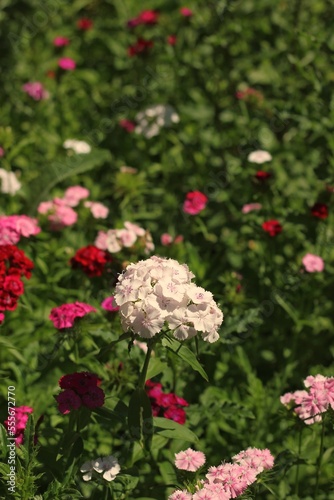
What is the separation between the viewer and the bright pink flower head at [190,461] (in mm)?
2854

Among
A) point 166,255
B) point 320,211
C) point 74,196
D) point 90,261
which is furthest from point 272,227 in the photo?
point 74,196

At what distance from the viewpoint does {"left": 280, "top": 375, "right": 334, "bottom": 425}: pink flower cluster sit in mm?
2908

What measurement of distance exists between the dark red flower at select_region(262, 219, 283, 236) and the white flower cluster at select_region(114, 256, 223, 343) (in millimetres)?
1459

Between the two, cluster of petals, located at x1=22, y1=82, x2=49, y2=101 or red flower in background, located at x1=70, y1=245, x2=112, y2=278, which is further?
cluster of petals, located at x1=22, y1=82, x2=49, y2=101

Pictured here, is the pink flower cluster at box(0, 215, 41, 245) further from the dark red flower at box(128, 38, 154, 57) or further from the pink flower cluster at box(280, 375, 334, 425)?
the dark red flower at box(128, 38, 154, 57)

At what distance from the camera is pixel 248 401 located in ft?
12.0

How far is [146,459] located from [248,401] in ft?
1.89

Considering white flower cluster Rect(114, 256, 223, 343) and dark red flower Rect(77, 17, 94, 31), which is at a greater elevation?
white flower cluster Rect(114, 256, 223, 343)

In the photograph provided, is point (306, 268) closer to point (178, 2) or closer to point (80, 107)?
point (80, 107)

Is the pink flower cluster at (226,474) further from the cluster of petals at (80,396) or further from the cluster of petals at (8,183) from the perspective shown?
the cluster of petals at (8,183)

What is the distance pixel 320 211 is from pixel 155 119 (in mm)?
1701

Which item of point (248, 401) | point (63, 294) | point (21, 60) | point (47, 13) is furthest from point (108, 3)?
point (248, 401)

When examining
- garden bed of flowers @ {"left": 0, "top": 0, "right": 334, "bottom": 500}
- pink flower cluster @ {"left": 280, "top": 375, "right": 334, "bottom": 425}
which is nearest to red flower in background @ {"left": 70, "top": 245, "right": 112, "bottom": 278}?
garden bed of flowers @ {"left": 0, "top": 0, "right": 334, "bottom": 500}

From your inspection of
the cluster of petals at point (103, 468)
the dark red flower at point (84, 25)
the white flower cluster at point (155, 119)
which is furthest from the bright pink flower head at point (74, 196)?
the dark red flower at point (84, 25)
